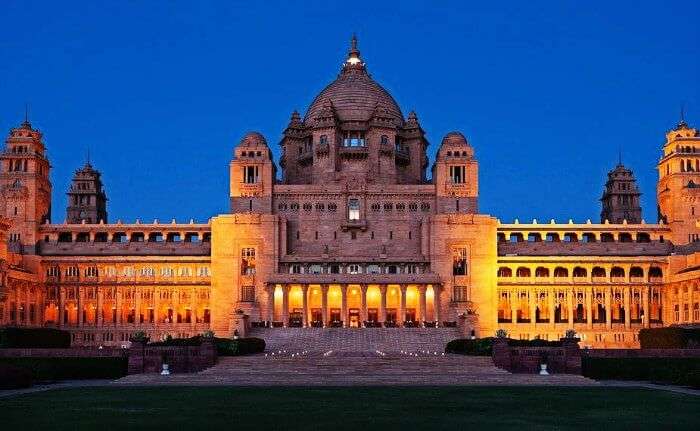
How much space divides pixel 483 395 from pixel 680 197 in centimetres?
9038

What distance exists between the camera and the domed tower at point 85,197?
158625mm

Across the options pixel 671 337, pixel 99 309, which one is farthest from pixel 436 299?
pixel 99 309

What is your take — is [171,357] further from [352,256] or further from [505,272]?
[505,272]

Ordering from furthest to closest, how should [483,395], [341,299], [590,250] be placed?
[590,250]
[341,299]
[483,395]

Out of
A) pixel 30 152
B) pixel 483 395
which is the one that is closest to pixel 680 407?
pixel 483 395

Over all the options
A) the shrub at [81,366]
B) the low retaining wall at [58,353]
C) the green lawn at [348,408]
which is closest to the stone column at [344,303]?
the low retaining wall at [58,353]

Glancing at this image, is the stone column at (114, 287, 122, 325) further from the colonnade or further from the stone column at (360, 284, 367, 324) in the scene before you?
the stone column at (360, 284, 367, 324)

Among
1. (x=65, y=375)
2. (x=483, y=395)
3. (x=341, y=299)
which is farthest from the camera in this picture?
(x=341, y=299)

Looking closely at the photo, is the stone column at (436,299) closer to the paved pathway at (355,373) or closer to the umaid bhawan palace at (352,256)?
the umaid bhawan palace at (352,256)

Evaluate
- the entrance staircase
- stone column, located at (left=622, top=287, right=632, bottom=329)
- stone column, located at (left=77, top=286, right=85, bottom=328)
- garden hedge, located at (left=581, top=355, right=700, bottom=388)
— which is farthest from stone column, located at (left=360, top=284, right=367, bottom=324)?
garden hedge, located at (left=581, top=355, right=700, bottom=388)

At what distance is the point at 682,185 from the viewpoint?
12938 cm

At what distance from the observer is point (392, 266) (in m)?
124

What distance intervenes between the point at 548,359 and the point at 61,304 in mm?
80878

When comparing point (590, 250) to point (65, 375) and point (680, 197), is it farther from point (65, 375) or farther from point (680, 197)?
point (65, 375)
